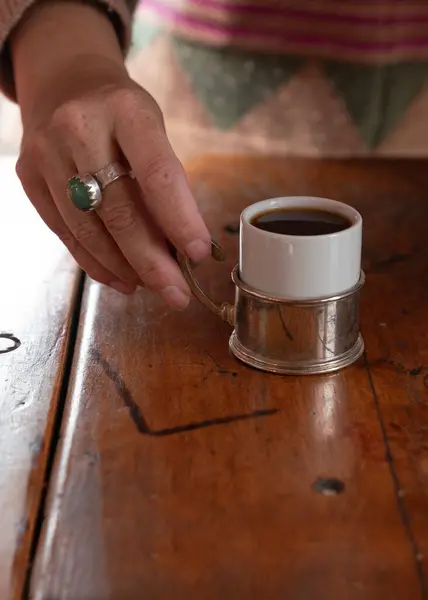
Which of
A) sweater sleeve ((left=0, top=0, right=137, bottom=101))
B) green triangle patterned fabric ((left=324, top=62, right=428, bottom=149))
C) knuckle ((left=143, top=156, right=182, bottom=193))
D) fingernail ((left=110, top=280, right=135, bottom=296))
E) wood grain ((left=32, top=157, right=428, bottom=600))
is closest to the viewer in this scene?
wood grain ((left=32, top=157, right=428, bottom=600))

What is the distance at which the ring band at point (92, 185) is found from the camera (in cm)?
79

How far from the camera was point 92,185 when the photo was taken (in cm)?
79

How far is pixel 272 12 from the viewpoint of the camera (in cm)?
133

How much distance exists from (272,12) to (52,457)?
2.84ft

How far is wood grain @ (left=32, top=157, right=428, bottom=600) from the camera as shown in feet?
1.89

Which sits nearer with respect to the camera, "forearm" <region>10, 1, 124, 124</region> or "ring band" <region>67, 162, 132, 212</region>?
"ring band" <region>67, 162, 132, 212</region>

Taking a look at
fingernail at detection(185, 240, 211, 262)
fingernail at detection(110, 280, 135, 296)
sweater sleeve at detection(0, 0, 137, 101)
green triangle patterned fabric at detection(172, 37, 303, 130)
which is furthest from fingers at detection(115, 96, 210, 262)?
green triangle patterned fabric at detection(172, 37, 303, 130)

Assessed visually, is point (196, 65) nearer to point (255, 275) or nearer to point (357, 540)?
point (255, 275)

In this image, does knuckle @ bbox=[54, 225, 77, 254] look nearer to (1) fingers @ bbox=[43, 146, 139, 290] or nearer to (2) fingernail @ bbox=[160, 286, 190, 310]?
(1) fingers @ bbox=[43, 146, 139, 290]

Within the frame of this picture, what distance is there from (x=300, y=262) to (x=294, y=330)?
64 millimetres

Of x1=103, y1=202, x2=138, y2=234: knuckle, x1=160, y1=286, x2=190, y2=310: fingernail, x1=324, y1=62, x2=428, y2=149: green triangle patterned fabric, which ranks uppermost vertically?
x1=103, y1=202, x2=138, y2=234: knuckle

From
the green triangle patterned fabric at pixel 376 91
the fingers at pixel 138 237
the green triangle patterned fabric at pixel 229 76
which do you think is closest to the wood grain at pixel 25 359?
the fingers at pixel 138 237

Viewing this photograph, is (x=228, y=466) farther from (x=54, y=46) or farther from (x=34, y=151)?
(x=54, y=46)

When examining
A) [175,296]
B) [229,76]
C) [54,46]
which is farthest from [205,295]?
[229,76]
